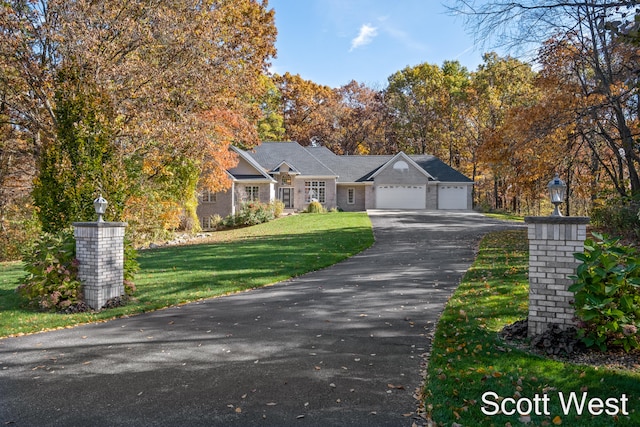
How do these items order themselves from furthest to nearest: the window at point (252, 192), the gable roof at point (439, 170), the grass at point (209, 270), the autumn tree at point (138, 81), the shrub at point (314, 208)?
the gable roof at point (439, 170) → the shrub at point (314, 208) → the window at point (252, 192) → the autumn tree at point (138, 81) → the grass at point (209, 270)

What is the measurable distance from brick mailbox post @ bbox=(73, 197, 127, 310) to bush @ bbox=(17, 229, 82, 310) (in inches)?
5.8

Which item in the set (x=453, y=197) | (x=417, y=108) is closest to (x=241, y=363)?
(x=453, y=197)

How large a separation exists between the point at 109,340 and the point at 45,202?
4.41m

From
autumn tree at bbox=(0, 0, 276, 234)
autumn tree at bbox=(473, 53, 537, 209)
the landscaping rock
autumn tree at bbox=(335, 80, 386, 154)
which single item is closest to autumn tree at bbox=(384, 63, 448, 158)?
autumn tree at bbox=(335, 80, 386, 154)

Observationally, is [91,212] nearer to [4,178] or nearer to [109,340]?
[109,340]

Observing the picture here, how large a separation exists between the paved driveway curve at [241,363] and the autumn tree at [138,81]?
149 inches

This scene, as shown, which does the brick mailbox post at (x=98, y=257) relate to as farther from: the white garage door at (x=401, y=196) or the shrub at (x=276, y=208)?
the white garage door at (x=401, y=196)

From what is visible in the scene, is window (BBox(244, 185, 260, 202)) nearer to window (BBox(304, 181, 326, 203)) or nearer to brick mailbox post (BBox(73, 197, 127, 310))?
window (BBox(304, 181, 326, 203))

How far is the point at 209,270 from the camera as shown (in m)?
11.1

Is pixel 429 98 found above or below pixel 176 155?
above

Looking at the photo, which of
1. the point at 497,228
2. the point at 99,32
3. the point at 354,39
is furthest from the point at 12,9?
the point at 497,228

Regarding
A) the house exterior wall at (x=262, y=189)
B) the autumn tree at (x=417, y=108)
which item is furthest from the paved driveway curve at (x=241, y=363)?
the autumn tree at (x=417, y=108)

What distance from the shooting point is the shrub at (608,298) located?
4602mm

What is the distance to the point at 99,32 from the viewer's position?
12.6 m
